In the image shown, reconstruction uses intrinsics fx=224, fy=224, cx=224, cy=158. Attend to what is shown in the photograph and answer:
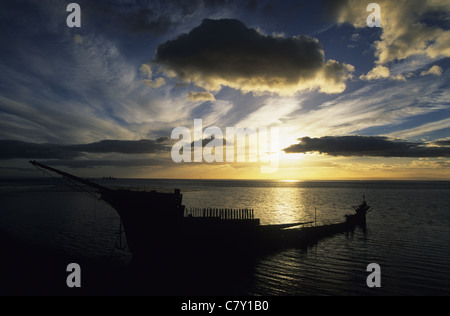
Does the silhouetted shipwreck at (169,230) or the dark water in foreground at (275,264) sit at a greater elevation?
the silhouetted shipwreck at (169,230)

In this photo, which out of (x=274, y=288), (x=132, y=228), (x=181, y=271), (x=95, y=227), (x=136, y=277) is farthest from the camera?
(x=95, y=227)

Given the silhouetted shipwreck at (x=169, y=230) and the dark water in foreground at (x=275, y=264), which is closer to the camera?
the dark water in foreground at (x=275, y=264)

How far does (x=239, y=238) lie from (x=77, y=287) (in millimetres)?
17574

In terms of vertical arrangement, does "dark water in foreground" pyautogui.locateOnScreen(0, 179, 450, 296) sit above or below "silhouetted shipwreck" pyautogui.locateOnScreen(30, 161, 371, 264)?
below

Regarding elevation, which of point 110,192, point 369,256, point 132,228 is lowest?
point 369,256

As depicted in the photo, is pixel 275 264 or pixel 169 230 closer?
pixel 275 264

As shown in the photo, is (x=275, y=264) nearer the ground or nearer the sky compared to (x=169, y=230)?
nearer the ground

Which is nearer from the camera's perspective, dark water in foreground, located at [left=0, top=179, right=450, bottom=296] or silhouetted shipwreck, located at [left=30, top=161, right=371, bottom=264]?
dark water in foreground, located at [left=0, top=179, right=450, bottom=296]
